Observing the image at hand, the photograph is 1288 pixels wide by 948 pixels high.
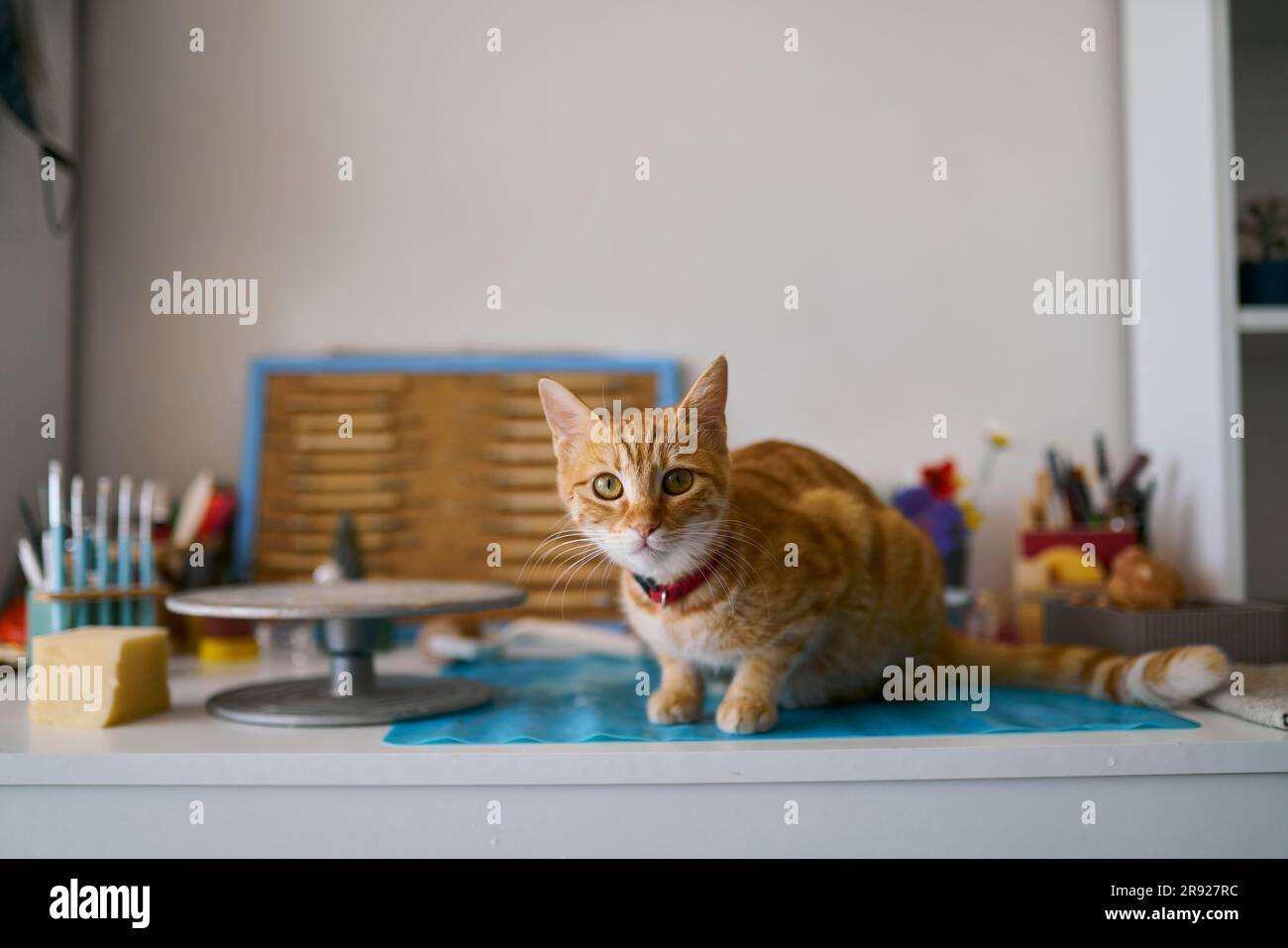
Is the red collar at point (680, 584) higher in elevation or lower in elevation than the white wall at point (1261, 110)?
lower

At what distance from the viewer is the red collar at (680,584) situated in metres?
1.12

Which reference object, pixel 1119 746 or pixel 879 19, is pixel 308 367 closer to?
pixel 879 19

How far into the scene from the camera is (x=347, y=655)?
4.23ft

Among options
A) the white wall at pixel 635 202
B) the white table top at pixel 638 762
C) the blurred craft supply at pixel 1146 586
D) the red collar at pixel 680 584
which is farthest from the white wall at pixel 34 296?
the blurred craft supply at pixel 1146 586

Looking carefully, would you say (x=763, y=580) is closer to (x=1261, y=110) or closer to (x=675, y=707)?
(x=675, y=707)

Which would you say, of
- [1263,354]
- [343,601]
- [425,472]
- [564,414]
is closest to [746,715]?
[564,414]

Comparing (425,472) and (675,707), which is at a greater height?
(425,472)

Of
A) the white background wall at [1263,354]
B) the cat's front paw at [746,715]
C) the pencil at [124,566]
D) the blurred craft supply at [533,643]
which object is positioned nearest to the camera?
the cat's front paw at [746,715]

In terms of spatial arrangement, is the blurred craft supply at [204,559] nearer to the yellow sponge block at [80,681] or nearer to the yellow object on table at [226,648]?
the yellow object on table at [226,648]

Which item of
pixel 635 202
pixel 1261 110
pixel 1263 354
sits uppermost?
pixel 1261 110

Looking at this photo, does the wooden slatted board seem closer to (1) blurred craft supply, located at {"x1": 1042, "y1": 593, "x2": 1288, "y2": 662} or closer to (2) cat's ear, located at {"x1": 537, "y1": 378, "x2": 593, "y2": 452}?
(2) cat's ear, located at {"x1": 537, "y1": 378, "x2": 593, "y2": 452}

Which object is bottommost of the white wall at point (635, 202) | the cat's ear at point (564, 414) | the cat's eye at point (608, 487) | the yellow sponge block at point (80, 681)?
the yellow sponge block at point (80, 681)

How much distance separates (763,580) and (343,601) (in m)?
0.51

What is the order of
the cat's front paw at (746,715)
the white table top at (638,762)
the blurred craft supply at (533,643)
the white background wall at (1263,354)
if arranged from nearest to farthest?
1. the white table top at (638,762)
2. the cat's front paw at (746,715)
3. the blurred craft supply at (533,643)
4. the white background wall at (1263,354)
